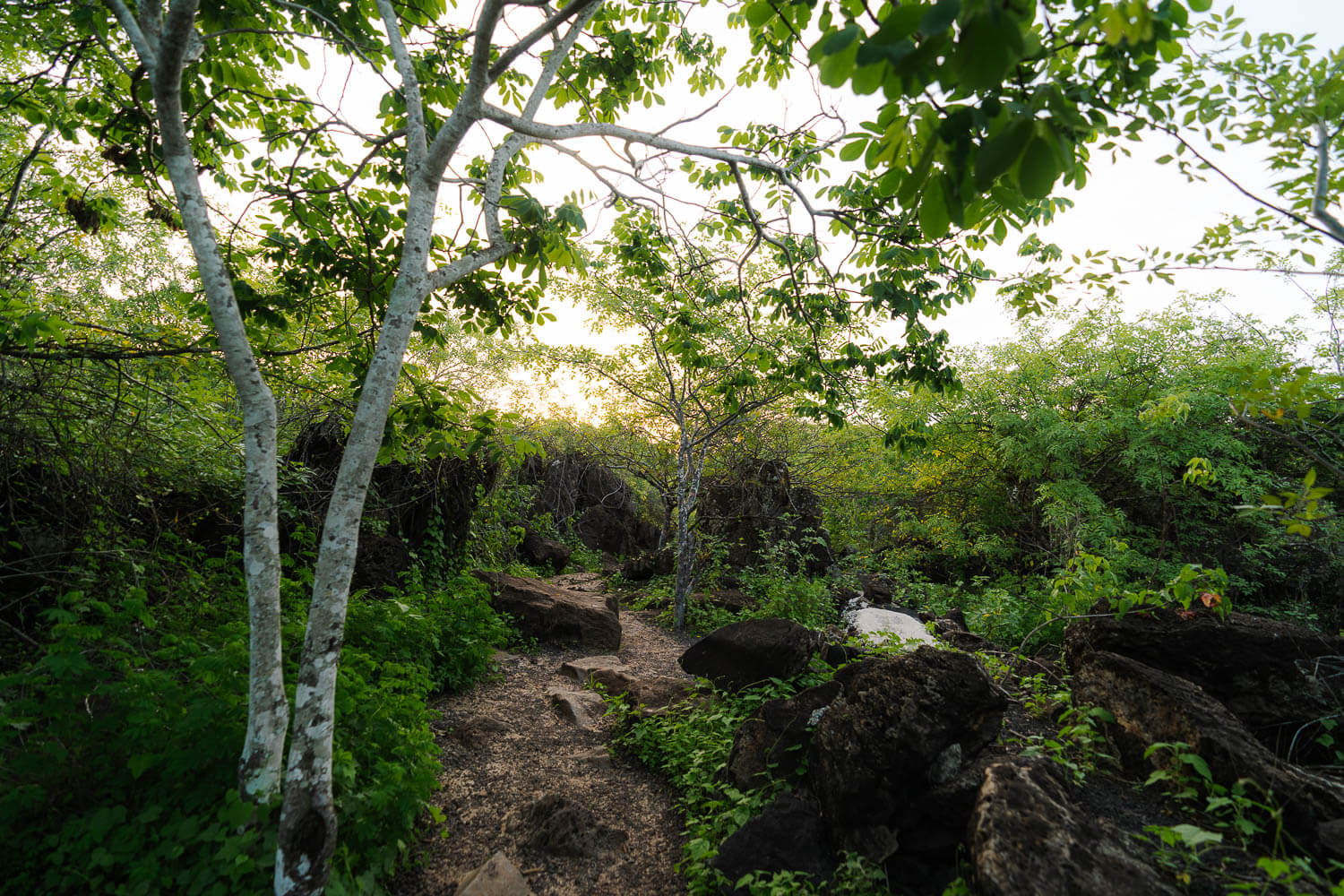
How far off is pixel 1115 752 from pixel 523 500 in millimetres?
10458

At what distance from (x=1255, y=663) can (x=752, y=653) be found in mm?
3562

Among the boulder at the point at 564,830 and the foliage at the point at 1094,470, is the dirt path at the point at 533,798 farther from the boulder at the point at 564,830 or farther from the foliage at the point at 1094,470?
the foliage at the point at 1094,470

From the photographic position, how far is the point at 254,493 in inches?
105

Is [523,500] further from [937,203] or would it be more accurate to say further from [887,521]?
[937,203]

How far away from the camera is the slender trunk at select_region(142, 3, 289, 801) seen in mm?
2555

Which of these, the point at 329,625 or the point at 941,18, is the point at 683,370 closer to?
the point at 329,625

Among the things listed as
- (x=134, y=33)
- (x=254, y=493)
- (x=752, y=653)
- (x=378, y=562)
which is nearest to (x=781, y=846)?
(x=752, y=653)

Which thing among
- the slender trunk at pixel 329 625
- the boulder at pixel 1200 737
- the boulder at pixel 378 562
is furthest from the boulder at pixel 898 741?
the boulder at pixel 378 562

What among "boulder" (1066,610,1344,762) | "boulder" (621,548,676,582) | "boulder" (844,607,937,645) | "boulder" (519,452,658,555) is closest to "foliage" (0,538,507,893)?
"boulder" (1066,610,1344,762)

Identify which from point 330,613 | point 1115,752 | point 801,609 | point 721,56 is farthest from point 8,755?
point 801,609

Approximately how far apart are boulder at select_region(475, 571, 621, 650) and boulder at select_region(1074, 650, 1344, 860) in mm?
5577

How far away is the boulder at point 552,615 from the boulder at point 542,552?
501 cm

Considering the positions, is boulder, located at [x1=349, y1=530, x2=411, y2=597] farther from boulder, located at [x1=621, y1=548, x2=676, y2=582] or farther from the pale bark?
boulder, located at [x1=621, y1=548, x2=676, y2=582]

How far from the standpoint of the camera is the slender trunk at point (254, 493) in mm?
2555
